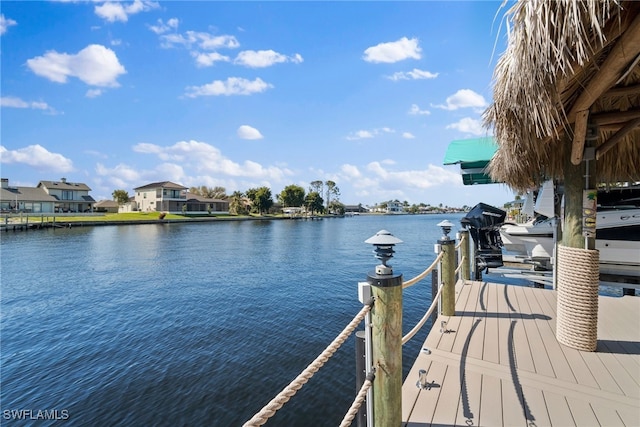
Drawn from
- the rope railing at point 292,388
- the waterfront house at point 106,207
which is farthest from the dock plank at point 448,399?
the waterfront house at point 106,207

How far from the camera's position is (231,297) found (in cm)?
1262

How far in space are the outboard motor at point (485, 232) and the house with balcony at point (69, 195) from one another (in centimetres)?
6887

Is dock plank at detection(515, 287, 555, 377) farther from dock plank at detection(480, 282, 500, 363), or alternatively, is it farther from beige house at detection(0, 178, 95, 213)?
beige house at detection(0, 178, 95, 213)

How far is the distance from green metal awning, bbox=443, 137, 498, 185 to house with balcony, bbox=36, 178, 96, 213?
225 ft

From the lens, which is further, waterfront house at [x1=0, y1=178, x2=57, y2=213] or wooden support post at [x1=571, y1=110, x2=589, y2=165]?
waterfront house at [x1=0, y1=178, x2=57, y2=213]

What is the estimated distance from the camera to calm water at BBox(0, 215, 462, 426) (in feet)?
18.9

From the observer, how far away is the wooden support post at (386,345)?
212 centimetres

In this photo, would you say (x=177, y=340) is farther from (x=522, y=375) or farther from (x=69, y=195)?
(x=69, y=195)

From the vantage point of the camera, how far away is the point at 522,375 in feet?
10.0

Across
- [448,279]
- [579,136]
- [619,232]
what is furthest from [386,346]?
[619,232]

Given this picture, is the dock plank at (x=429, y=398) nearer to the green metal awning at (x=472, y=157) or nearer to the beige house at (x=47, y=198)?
the green metal awning at (x=472, y=157)

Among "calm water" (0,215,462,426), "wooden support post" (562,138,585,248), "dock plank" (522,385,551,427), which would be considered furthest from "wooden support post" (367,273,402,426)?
"calm water" (0,215,462,426)

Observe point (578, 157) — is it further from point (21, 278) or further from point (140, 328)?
point (21, 278)

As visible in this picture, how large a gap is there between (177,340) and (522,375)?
26.3ft
